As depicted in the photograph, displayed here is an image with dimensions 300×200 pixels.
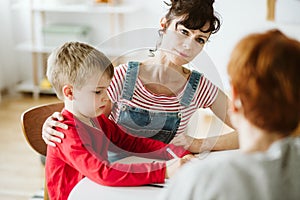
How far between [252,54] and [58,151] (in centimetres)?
68

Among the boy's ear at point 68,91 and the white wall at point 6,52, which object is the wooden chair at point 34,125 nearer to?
Answer: the boy's ear at point 68,91

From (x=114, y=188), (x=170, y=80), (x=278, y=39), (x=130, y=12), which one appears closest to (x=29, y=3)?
(x=130, y=12)

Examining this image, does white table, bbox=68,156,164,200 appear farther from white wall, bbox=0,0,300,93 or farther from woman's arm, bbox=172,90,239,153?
white wall, bbox=0,0,300,93

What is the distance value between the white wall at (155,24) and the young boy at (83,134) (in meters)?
1.48

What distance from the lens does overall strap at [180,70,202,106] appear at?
64.5 inches

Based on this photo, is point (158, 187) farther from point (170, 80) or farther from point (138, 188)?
point (170, 80)

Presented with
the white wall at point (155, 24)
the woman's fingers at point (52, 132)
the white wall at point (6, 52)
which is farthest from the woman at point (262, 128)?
the white wall at point (6, 52)

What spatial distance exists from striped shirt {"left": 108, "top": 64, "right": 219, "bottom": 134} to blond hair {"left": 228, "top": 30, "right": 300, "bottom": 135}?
0.74m

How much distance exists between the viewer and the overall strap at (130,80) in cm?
160

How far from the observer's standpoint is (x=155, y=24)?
4023 millimetres

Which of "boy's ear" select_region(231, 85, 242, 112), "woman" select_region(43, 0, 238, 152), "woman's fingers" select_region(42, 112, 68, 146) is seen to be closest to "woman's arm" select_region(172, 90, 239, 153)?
"woman" select_region(43, 0, 238, 152)

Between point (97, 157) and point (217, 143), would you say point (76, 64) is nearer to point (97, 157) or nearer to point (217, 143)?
point (97, 157)

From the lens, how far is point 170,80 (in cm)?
165

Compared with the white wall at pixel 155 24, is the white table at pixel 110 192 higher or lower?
higher
